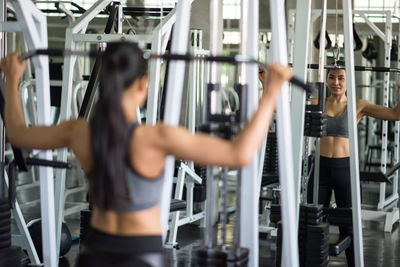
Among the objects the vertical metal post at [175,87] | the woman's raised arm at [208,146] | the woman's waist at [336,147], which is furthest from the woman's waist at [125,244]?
the woman's waist at [336,147]

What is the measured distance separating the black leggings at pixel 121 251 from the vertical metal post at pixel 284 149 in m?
0.98

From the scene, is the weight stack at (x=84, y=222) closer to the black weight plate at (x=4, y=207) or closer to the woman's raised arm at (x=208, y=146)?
the black weight plate at (x=4, y=207)

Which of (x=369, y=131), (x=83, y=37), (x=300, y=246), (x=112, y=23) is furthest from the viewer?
(x=369, y=131)

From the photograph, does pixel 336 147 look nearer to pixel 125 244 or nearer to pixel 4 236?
pixel 4 236

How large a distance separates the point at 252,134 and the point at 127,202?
40 centimetres

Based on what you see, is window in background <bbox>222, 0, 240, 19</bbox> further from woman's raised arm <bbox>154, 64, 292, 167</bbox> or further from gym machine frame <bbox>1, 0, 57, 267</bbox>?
woman's raised arm <bbox>154, 64, 292, 167</bbox>

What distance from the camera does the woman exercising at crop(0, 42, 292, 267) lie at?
6.82 ft

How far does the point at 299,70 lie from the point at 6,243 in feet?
5.51

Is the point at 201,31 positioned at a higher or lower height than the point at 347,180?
higher

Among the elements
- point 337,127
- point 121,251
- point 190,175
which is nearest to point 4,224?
point 121,251

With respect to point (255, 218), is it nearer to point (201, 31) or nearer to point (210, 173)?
point (210, 173)

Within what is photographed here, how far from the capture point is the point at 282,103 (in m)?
3.04

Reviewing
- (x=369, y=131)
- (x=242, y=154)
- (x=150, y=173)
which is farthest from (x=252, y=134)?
(x=369, y=131)

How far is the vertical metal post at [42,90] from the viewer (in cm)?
345
